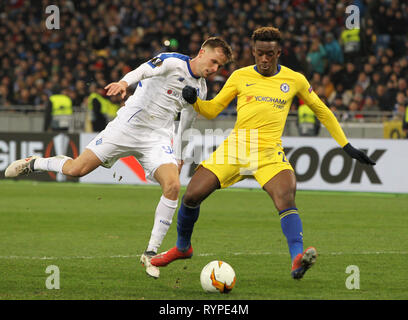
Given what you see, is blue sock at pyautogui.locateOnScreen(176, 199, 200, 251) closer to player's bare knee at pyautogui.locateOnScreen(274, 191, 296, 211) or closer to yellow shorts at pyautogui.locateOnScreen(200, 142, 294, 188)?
yellow shorts at pyautogui.locateOnScreen(200, 142, 294, 188)

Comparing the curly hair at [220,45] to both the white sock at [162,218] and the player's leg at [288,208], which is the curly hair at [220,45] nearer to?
the player's leg at [288,208]

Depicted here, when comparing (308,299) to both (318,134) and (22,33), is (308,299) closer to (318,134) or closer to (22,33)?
(318,134)

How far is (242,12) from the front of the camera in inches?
923

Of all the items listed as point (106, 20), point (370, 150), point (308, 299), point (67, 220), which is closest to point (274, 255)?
point (308, 299)

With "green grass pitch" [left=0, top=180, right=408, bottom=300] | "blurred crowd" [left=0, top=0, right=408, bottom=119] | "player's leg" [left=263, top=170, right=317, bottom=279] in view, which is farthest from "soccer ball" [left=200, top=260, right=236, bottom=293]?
"blurred crowd" [left=0, top=0, right=408, bottom=119]

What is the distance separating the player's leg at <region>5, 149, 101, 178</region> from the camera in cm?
774

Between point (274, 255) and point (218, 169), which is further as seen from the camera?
point (274, 255)

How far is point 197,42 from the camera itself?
22359 millimetres

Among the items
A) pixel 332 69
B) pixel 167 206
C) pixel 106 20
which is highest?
pixel 106 20

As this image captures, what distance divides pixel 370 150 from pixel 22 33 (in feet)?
45.0

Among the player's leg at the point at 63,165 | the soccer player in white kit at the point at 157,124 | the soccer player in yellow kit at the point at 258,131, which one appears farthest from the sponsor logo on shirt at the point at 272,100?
the player's leg at the point at 63,165

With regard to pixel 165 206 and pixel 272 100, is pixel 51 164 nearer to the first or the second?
pixel 165 206

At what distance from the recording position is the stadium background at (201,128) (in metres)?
7.82
